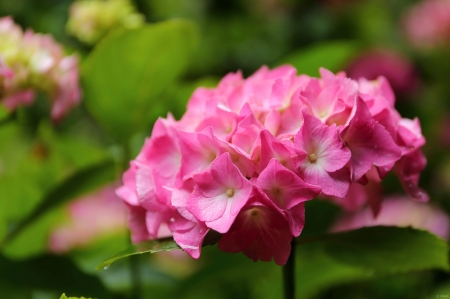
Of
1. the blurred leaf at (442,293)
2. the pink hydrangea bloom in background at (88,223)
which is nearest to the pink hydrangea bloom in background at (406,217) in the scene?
the blurred leaf at (442,293)

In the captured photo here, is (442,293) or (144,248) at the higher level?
(144,248)

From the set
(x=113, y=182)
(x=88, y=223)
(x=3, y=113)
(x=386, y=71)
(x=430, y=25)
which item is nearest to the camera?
(x=3, y=113)

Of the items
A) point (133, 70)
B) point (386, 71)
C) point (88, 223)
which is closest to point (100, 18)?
point (133, 70)

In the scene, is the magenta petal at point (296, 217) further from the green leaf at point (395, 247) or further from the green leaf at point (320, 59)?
the green leaf at point (320, 59)

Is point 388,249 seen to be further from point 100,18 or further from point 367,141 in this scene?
point 100,18

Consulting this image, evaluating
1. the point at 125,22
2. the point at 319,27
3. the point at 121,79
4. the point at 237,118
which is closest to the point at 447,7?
the point at 319,27

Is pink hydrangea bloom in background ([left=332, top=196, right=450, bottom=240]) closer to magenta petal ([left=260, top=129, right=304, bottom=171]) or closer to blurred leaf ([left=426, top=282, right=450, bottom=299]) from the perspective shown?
Answer: blurred leaf ([left=426, top=282, right=450, bottom=299])

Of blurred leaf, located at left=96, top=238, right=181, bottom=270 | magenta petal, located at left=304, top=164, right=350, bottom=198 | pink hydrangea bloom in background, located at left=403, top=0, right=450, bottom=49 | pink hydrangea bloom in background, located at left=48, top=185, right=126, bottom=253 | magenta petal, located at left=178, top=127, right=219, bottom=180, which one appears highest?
magenta petal, located at left=178, top=127, right=219, bottom=180

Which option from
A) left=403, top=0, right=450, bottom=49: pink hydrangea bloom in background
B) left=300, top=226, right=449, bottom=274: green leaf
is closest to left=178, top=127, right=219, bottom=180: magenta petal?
left=300, top=226, right=449, bottom=274: green leaf
